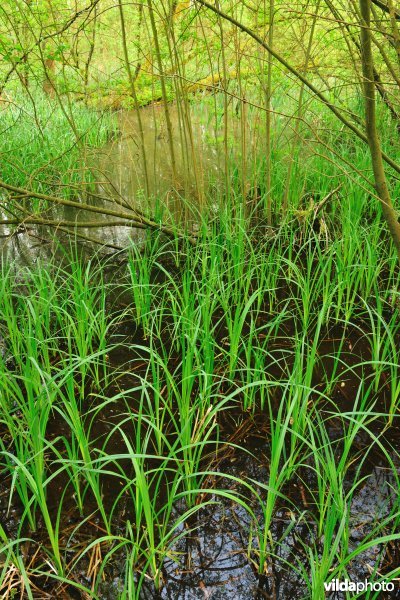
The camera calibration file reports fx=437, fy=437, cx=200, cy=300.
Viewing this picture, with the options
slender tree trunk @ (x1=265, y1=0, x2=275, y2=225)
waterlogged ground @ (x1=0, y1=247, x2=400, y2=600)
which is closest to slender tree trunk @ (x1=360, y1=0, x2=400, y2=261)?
waterlogged ground @ (x1=0, y1=247, x2=400, y2=600)

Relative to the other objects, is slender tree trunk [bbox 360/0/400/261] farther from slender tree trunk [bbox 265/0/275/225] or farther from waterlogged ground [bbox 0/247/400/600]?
slender tree trunk [bbox 265/0/275/225]

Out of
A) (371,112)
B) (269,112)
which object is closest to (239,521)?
(371,112)

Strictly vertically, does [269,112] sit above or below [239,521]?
above

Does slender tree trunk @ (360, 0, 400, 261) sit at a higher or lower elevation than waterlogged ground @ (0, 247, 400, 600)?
higher

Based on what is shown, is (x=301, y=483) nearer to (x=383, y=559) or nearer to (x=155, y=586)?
(x=383, y=559)

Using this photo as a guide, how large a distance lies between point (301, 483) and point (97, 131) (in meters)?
5.70

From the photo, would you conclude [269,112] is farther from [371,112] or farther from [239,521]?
[239,521]

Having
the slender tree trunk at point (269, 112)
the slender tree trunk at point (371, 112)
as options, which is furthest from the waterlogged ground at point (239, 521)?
the slender tree trunk at point (269, 112)

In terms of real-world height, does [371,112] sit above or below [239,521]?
above

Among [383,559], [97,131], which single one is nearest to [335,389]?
[383,559]

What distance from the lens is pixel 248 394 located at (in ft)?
6.54

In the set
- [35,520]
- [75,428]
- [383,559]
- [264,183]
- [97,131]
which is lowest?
[383,559]

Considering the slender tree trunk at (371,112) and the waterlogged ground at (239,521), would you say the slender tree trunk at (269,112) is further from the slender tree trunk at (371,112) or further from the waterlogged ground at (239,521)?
the waterlogged ground at (239,521)

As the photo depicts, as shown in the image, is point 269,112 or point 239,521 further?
point 269,112
